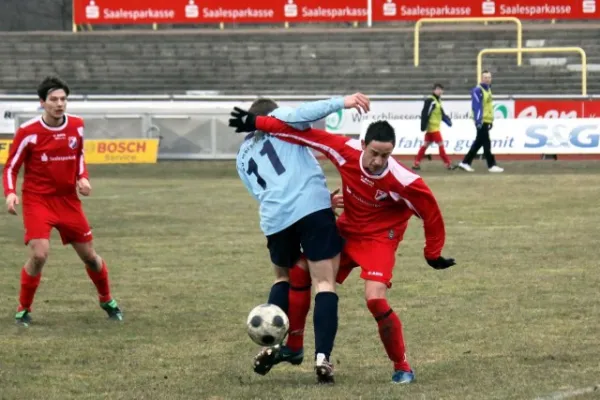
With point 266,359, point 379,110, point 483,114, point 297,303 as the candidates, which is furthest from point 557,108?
point 266,359

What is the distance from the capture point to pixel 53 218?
31.2ft

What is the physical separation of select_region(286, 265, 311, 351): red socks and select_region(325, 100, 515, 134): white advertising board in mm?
21487

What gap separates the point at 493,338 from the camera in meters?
8.48

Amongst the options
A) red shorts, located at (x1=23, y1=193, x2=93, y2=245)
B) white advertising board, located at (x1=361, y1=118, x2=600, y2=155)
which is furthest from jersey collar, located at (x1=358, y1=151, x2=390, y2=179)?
white advertising board, located at (x1=361, y1=118, x2=600, y2=155)

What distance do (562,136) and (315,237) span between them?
20.7 meters

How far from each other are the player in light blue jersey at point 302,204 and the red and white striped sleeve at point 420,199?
45 centimetres

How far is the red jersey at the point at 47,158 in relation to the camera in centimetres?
947

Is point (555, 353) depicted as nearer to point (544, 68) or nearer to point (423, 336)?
point (423, 336)

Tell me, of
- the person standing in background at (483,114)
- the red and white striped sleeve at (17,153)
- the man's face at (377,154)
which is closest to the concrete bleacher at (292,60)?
the person standing in background at (483,114)

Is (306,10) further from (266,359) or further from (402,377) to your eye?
(402,377)

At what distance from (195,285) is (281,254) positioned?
13.2 feet

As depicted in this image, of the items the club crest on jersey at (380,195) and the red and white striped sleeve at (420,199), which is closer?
the red and white striped sleeve at (420,199)

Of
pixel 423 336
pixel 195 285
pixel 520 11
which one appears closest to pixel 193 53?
pixel 520 11

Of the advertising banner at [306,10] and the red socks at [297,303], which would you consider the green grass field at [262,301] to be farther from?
the advertising banner at [306,10]
